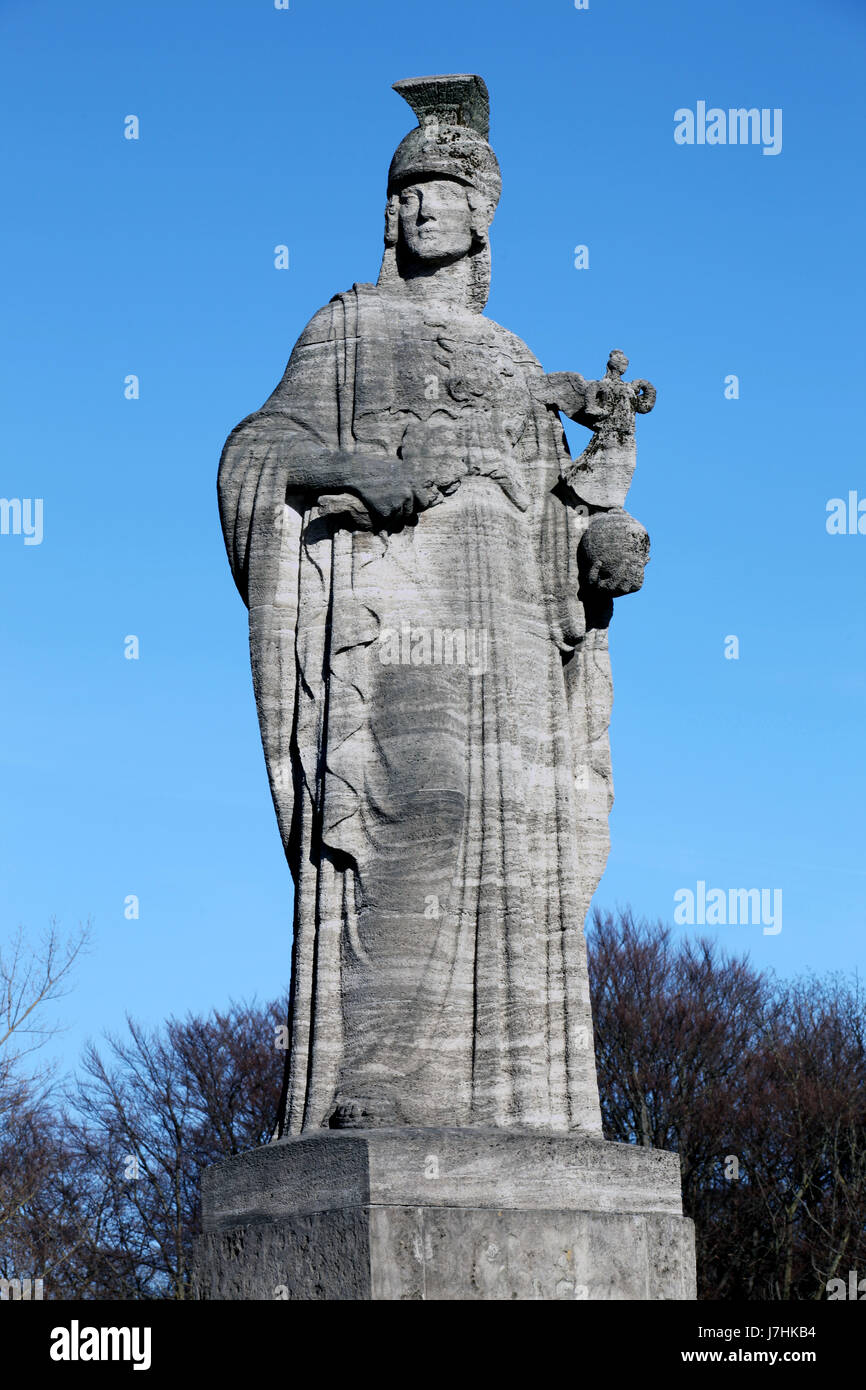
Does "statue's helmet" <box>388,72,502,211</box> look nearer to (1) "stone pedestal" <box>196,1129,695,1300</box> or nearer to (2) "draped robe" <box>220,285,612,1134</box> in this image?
(2) "draped robe" <box>220,285,612,1134</box>

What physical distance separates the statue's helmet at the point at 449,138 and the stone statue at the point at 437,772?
0.06 feet

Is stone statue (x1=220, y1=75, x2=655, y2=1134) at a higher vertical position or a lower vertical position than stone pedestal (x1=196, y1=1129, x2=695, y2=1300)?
higher

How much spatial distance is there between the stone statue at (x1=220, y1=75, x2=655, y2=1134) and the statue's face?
13 mm

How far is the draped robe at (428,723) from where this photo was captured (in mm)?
10641

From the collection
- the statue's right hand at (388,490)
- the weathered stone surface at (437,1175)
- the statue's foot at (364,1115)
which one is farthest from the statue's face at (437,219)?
the weathered stone surface at (437,1175)

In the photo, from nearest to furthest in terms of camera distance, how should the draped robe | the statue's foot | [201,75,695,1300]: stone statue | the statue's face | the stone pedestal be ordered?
the stone pedestal → [201,75,695,1300]: stone statue → the statue's foot → the draped robe → the statue's face

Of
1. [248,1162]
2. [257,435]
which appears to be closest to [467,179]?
[257,435]

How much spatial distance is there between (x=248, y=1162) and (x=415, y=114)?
619cm

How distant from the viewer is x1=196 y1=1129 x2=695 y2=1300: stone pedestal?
31.4 feet

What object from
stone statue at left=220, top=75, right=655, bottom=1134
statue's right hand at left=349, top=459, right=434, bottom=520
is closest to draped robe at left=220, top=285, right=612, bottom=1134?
stone statue at left=220, top=75, right=655, bottom=1134

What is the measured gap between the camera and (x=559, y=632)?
1177cm
